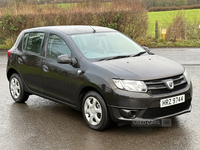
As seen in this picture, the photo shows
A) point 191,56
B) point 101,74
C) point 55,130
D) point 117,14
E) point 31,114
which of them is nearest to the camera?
point 101,74

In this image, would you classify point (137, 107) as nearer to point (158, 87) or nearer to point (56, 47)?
point (158, 87)

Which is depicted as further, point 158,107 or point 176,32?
point 176,32

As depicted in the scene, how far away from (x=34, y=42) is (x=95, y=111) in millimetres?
2336

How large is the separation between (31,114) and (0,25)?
1503cm

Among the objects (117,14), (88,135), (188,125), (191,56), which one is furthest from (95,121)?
(117,14)

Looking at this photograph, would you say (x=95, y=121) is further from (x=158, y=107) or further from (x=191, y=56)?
(x=191, y=56)

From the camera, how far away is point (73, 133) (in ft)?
17.2

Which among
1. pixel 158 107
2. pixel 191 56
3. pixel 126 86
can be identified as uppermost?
pixel 126 86

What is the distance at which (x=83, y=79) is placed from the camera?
534 cm

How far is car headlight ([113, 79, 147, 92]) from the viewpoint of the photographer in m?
4.81

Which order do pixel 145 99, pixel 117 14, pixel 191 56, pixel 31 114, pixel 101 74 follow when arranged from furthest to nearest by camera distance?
pixel 117 14 < pixel 191 56 < pixel 31 114 < pixel 101 74 < pixel 145 99

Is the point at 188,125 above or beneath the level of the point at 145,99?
beneath

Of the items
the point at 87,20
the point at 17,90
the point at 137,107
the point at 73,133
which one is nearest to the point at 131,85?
the point at 137,107

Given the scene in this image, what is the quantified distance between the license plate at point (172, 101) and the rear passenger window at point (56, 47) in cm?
191
